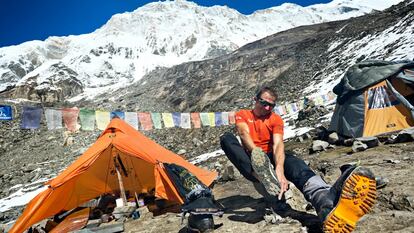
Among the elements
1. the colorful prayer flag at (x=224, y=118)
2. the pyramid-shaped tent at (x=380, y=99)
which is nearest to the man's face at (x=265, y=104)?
the pyramid-shaped tent at (x=380, y=99)

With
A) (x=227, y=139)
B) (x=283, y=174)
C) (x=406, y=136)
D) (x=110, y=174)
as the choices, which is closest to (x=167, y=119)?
(x=110, y=174)

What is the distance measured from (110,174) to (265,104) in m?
6.18

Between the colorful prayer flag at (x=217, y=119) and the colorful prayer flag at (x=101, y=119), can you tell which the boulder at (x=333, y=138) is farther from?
the colorful prayer flag at (x=217, y=119)

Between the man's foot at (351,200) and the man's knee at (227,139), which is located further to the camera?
the man's knee at (227,139)

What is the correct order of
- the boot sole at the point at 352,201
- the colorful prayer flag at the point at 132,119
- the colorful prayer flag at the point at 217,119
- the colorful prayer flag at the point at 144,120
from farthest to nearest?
the colorful prayer flag at the point at 217,119 → the colorful prayer flag at the point at 144,120 → the colorful prayer flag at the point at 132,119 → the boot sole at the point at 352,201

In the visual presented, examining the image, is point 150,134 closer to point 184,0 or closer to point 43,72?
point 43,72

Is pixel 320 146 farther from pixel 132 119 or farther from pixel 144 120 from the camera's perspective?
pixel 144 120

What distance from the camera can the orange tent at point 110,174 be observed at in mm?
7230

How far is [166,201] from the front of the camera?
768 centimetres

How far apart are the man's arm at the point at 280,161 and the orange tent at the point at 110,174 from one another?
324 cm

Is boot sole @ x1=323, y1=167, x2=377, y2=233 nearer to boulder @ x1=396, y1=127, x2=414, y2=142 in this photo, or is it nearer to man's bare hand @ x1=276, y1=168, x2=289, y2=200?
man's bare hand @ x1=276, y1=168, x2=289, y2=200

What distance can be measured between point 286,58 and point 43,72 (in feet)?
248

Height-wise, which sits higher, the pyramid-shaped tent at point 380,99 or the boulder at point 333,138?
the pyramid-shaped tent at point 380,99

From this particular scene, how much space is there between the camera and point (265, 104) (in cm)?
423
